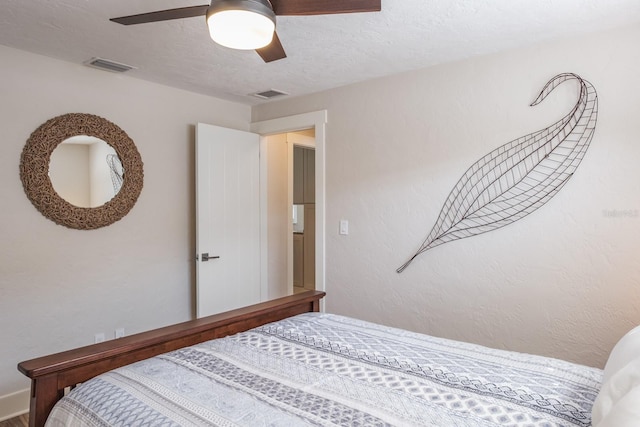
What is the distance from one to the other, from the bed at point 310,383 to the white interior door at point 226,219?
1628mm

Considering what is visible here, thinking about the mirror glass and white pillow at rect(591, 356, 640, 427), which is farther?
the mirror glass

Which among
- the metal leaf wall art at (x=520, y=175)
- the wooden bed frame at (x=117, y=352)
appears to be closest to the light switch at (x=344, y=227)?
the metal leaf wall art at (x=520, y=175)

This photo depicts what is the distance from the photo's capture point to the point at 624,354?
123cm

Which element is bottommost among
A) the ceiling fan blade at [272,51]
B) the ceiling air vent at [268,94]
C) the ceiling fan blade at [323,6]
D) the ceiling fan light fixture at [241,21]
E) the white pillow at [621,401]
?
the white pillow at [621,401]

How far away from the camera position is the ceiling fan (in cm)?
134

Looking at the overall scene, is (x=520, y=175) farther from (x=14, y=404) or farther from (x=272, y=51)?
(x=14, y=404)

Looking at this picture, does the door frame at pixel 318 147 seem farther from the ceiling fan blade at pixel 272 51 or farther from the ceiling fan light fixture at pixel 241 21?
the ceiling fan light fixture at pixel 241 21

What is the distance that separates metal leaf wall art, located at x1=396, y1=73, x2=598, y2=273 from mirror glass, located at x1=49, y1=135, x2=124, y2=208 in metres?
2.41

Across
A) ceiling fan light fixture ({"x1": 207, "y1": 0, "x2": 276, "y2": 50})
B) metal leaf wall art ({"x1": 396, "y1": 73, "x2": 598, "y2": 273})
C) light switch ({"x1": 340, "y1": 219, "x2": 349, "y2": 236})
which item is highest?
ceiling fan light fixture ({"x1": 207, "y1": 0, "x2": 276, "y2": 50})

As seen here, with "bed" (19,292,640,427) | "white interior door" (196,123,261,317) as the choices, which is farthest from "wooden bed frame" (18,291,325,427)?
"white interior door" (196,123,261,317)

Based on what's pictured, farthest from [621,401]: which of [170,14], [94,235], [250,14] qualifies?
[94,235]

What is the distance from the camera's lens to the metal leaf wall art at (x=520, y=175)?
2387mm

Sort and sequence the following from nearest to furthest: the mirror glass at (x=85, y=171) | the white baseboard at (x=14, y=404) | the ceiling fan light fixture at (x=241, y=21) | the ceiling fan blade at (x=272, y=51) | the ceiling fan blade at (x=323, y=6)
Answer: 1. the ceiling fan light fixture at (x=241, y=21)
2. the ceiling fan blade at (x=323, y=6)
3. the ceiling fan blade at (x=272, y=51)
4. the white baseboard at (x=14, y=404)
5. the mirror glass at (x=85, y=171)

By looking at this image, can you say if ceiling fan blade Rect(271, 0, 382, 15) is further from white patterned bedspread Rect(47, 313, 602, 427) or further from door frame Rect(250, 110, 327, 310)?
door frame Rect(250, 110, 327, 310)
